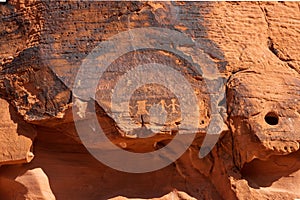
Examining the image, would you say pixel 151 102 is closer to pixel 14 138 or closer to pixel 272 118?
pixel 272 118

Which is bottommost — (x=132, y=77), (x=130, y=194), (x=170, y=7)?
(x=130, y=194)

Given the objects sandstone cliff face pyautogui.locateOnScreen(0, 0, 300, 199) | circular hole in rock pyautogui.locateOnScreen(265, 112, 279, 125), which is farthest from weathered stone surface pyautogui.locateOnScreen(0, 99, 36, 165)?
circular hole in rock pyautogui.locateOnScreen(265, 112, 279, 125)

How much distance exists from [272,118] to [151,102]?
0.68 m

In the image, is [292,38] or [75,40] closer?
[75,40]

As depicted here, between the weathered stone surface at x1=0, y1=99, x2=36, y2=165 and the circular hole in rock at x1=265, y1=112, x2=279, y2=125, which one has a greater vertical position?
the circular hole in rock at x1=265, y1=112, x2=279, y2=125

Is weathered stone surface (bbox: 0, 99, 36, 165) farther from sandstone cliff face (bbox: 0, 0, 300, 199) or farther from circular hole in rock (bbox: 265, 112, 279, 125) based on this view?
circular hole in rock (bbox: 265, 112, 279, 125)

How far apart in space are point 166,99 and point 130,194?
62 centimetres

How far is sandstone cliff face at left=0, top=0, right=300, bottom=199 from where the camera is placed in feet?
11.3

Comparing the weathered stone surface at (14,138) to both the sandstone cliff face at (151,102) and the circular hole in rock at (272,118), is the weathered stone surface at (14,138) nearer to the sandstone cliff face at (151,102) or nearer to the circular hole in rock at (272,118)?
the sandstone cliff face at (151,102)

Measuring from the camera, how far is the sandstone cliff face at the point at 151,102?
344 cm

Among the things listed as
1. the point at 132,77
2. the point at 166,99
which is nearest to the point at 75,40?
the point at 132,77

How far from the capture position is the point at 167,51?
3.48 meters

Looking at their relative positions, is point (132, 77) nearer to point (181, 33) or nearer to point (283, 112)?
point (181, 33)

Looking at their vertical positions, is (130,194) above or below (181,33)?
below
